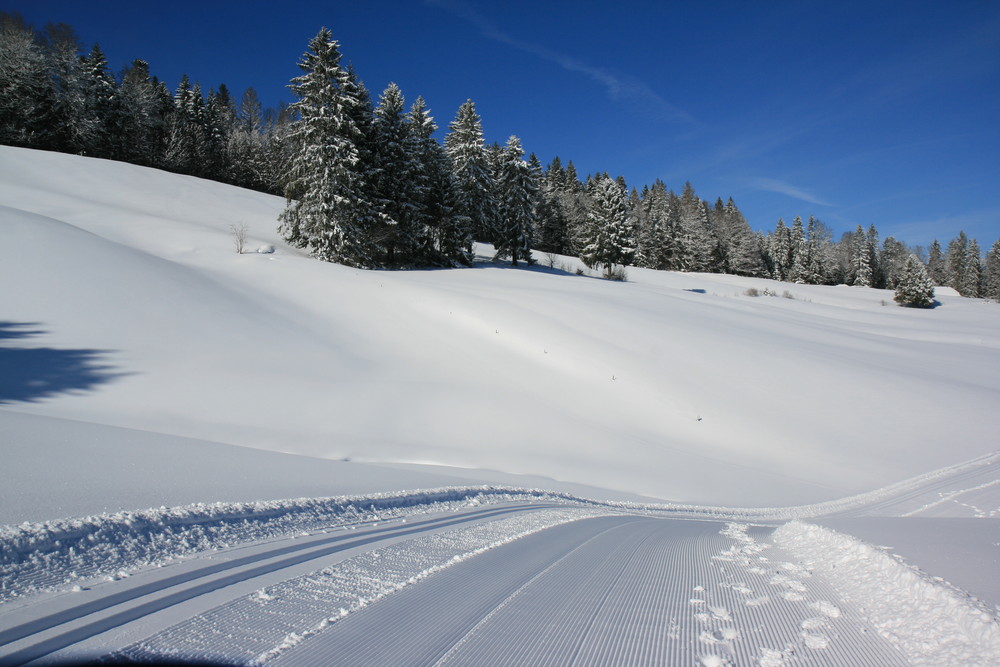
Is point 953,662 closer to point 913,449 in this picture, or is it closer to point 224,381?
point 224,381

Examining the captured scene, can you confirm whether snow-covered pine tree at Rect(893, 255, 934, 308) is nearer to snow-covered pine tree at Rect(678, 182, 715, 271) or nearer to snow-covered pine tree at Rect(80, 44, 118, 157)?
snow-covered pine tree at Rect(678, 182, 715, 271)

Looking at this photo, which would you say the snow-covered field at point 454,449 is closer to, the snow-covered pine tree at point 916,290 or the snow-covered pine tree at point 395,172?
the snow-covered pine tree at point 395,172

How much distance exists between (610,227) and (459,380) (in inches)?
1241

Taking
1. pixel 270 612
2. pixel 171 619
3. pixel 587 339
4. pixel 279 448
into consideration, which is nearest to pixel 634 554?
pixel 270 612

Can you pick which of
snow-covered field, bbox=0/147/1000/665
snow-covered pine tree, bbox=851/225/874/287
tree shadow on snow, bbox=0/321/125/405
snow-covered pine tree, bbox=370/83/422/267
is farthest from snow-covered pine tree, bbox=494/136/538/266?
snow-covered pine tree, bbox=851/225/874/287

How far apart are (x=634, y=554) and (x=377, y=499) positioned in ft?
6.90

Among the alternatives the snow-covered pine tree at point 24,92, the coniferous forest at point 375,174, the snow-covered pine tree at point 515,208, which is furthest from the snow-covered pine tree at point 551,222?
the snow-covered pine tree at point 24,92

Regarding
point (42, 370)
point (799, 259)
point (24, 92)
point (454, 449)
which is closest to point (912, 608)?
point (454, 449)

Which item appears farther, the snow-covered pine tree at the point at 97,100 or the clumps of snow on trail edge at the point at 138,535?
the snow-covered pine tree at the point at 97,100

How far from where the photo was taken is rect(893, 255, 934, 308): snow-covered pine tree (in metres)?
41.1

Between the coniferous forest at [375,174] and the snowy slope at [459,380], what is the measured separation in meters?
8.92

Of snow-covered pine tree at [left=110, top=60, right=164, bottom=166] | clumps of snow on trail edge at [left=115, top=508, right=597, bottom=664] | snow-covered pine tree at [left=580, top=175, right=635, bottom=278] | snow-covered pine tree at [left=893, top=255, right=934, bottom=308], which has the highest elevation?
snow-covered pine tree at [left=110, top=60, right=164, bottom=166]

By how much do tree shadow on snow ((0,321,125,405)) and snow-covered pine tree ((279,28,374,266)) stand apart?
1637 centimetres

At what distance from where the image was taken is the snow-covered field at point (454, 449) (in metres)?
1.79
